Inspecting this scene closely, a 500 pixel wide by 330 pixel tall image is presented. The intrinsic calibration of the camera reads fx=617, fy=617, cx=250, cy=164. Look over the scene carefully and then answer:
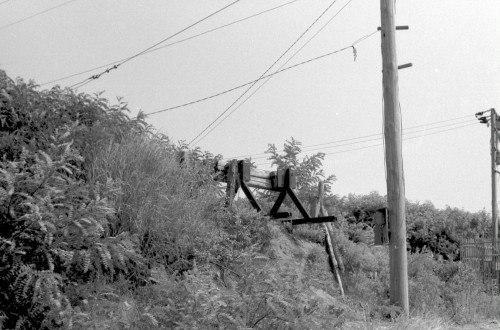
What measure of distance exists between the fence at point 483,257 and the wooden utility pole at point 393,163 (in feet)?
30.9

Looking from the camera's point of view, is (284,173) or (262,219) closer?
(262,219)

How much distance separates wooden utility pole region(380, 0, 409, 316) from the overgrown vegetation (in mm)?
524

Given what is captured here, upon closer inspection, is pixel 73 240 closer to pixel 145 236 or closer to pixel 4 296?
pixel 4 296

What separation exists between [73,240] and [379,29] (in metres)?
8.08

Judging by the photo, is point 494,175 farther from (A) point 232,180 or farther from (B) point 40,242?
(B) point 40,242

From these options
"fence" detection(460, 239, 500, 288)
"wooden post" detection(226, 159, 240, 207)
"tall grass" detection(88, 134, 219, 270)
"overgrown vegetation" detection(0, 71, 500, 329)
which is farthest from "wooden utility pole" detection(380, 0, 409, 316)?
"fence" detection(460, 239, 500, 288)

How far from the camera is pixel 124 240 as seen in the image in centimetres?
626

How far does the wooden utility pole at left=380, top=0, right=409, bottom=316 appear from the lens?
35.9 feet

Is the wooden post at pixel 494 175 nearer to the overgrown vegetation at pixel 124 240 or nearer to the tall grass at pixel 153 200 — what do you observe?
the overgrown vegetation at pixel 124 240

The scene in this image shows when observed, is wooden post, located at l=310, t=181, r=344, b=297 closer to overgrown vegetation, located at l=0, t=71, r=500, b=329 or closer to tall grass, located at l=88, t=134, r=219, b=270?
overgrown vegetation, located at l=0, t=71, r=500, b=329

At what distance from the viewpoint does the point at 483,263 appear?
784 inches

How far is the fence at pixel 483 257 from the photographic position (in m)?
19.7

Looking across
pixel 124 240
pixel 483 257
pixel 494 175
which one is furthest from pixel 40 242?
pixel 494 175

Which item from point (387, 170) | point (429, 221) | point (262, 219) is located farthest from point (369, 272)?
point (429, 221)
